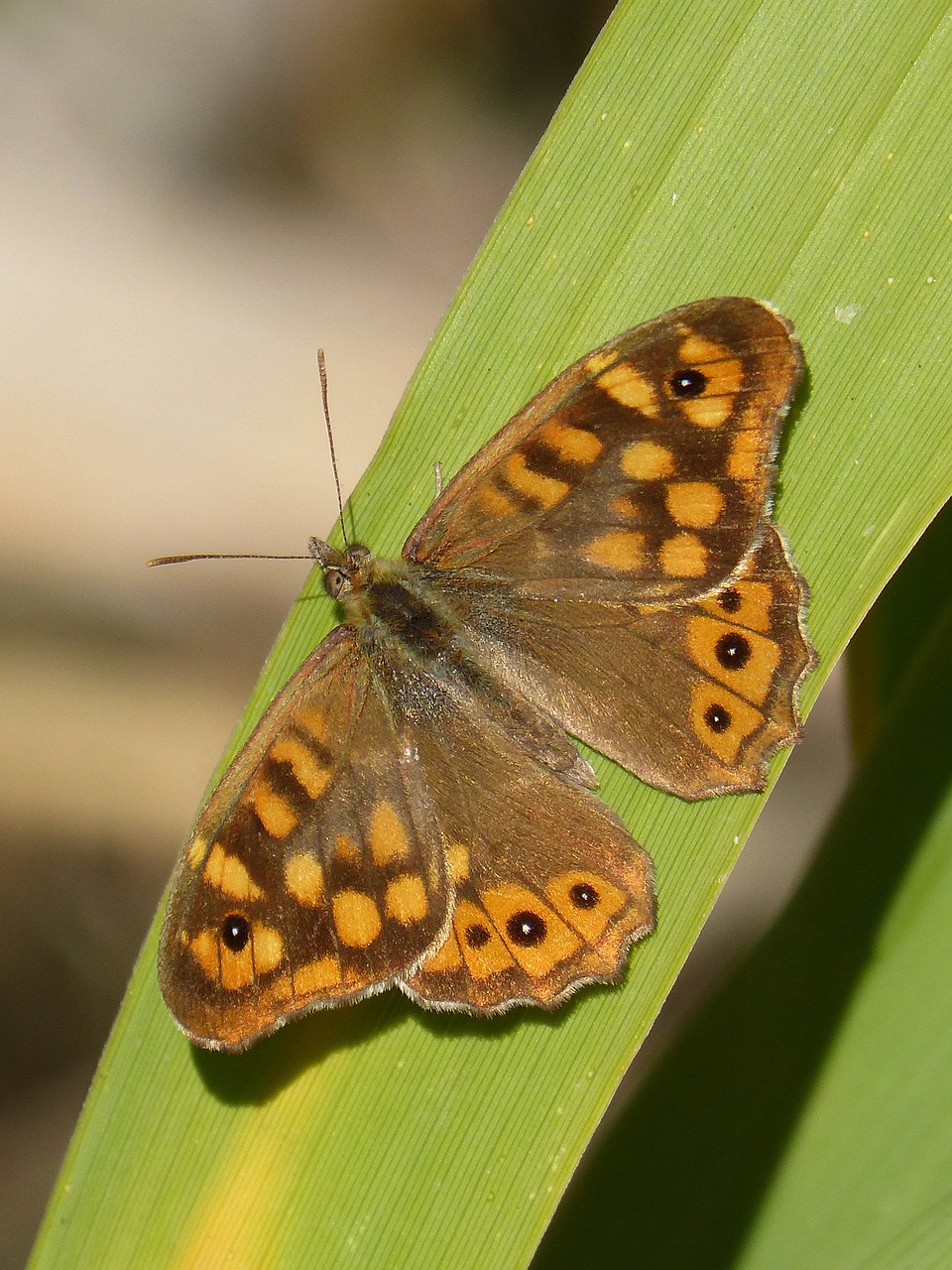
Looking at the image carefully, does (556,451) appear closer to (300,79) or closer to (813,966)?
(813,966)

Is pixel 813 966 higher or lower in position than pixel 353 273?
lower

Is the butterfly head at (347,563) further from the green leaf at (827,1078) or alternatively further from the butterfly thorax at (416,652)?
the green leaf at (827,1078)

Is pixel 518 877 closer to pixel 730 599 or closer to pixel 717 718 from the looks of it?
pixel 717 718

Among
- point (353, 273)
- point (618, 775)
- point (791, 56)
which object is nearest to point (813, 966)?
point (618, 775)

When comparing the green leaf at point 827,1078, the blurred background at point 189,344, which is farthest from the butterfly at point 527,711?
the blurred background at point 189,344

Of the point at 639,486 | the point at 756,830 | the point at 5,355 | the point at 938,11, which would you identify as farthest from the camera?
the point at 5,355

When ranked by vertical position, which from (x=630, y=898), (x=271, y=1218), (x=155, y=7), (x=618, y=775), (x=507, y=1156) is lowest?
(x=271, y=1218)
